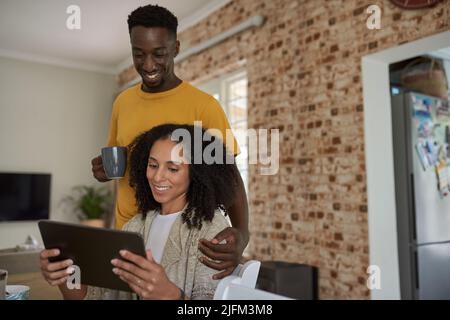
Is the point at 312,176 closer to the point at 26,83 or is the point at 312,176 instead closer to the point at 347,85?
the point at 347,85

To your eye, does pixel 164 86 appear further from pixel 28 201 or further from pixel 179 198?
pixel 28 201

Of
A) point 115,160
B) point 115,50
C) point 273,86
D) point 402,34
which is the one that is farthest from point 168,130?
point 273,86

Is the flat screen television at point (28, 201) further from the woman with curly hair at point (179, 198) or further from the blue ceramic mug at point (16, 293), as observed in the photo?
the woman with curly hair at point (179, 198)

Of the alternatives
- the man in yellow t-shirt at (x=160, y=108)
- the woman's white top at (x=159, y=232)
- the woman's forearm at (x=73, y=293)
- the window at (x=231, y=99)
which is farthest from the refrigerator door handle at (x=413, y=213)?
the woman's forearm at (x=73, y=293)

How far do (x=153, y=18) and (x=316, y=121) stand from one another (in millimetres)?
1695

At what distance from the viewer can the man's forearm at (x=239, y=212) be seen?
0.82 m

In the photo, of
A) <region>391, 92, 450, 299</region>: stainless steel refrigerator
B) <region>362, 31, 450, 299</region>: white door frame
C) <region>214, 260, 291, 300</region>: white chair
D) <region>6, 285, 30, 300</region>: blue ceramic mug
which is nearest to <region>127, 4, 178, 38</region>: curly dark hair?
<region>214, 260, 291, 300</region>: white chair

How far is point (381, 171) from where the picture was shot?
2145 millimetres

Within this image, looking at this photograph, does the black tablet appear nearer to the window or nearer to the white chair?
the white chair

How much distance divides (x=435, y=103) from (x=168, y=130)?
217cm

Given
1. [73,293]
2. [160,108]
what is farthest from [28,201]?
[160,108]

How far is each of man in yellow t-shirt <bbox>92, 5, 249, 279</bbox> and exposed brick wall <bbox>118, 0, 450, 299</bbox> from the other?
1.08 m

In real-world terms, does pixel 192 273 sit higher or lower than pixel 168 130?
lower

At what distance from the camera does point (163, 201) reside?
2.58ft
